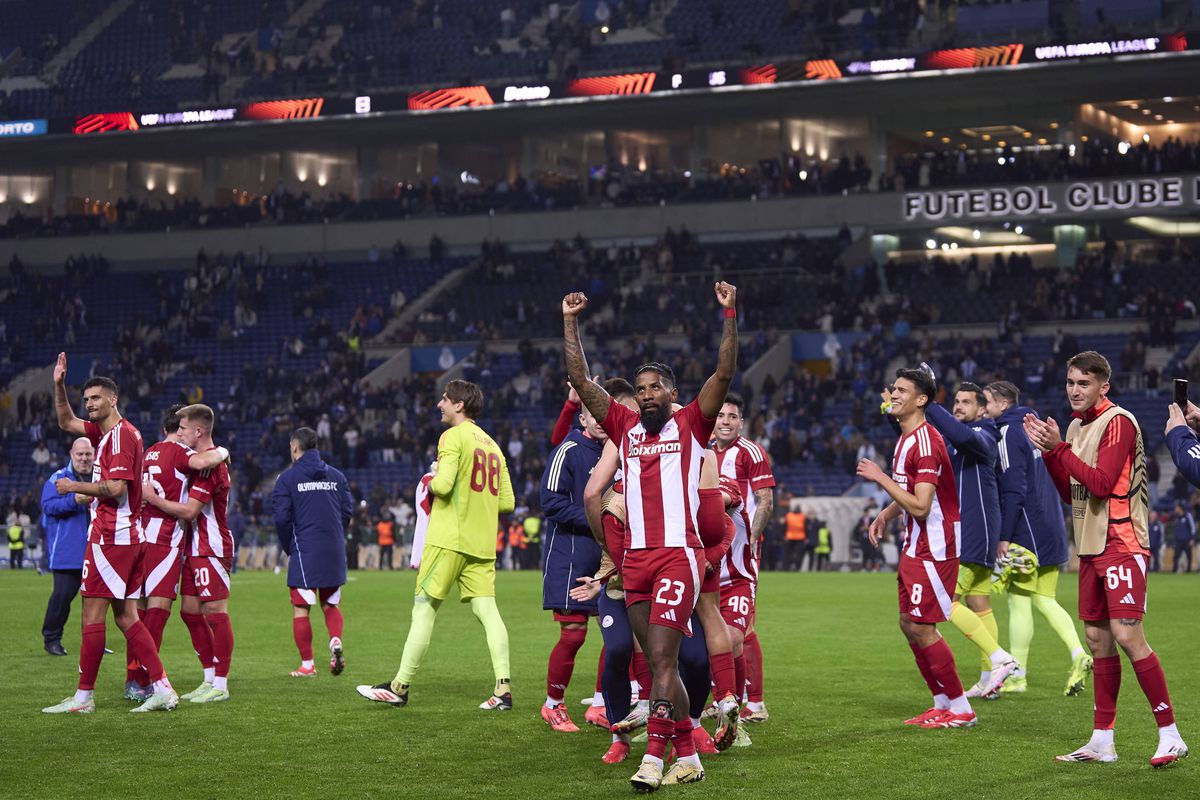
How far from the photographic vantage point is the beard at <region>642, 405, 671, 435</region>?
333 inches

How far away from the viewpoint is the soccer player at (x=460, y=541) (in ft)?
37.1

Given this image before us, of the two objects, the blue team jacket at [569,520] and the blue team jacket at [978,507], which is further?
the blue team jacket at [978,507]

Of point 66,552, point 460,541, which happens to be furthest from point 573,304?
point 66,552

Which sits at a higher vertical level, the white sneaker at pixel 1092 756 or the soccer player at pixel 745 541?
the soccer player at pixel 745 541

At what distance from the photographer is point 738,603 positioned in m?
10.1

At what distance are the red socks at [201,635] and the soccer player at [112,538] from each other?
2.81 feet

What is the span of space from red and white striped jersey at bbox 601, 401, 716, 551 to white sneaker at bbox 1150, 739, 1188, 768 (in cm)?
293

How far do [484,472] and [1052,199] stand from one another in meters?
36.3

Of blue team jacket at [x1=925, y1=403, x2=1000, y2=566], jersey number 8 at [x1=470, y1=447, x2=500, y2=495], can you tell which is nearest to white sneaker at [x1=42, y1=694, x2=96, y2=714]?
jersey number 8 at [x1=470, y1=447, x2=500, y2=495]

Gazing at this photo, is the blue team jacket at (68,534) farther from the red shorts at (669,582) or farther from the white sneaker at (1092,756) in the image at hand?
the white sneaker at (1092,756)

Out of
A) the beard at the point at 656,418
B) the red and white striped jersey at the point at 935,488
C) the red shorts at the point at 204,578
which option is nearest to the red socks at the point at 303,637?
the red shorts at the point at 204,578

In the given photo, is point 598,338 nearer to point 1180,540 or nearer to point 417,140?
point 417,140

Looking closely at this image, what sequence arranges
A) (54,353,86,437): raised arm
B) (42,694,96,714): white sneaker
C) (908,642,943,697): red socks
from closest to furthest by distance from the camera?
1. (908,642,943,697): red socks
2. (54,353,86,437): raised arm
3. (42,694,96,714): white sneaker

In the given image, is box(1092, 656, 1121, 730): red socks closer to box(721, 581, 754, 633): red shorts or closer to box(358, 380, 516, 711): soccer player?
box(721, 581, 754, 633): red shorts
